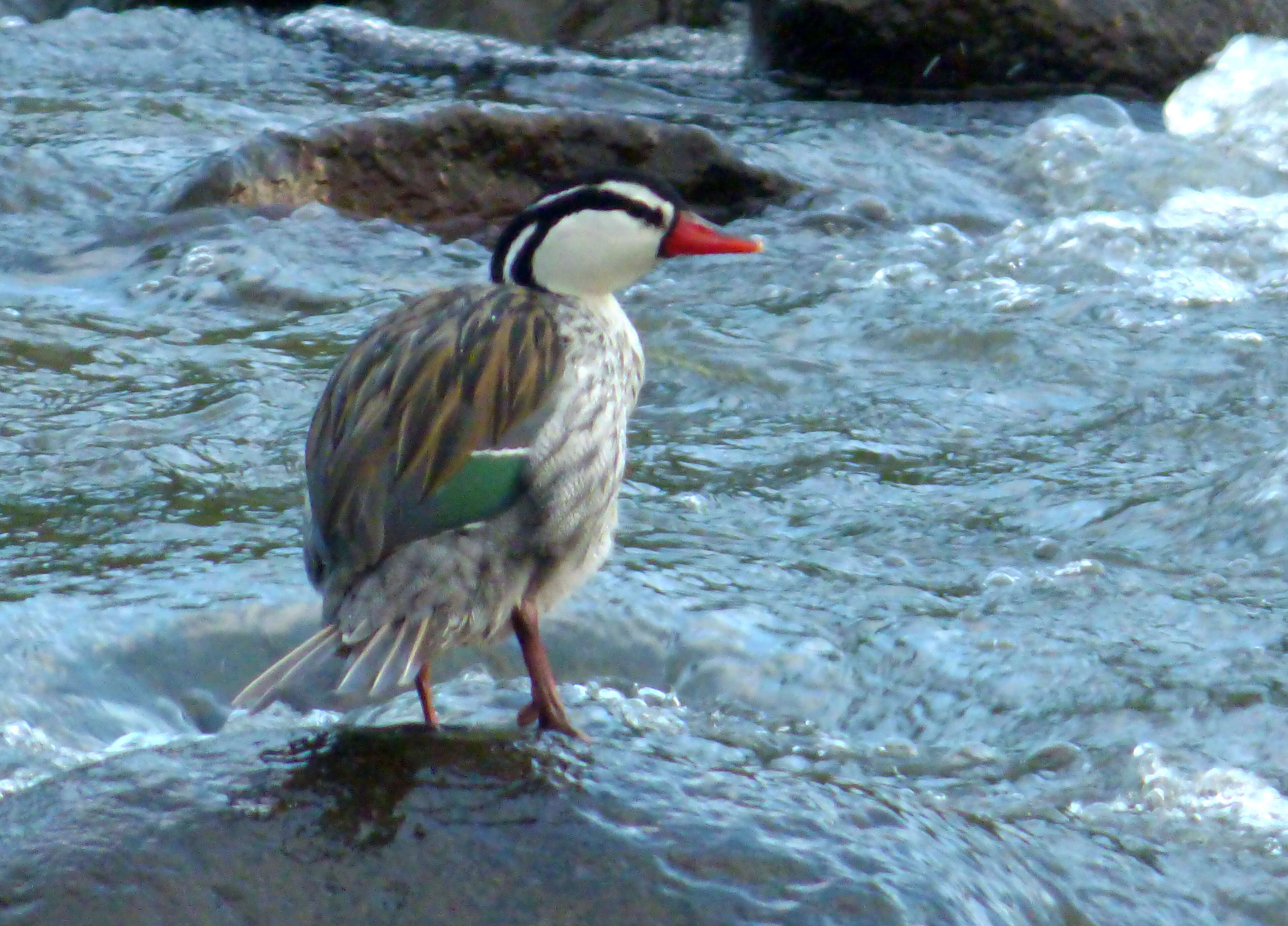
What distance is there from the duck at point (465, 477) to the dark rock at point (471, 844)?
0.58 feet

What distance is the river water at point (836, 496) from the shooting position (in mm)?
3822

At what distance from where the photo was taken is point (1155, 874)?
345cm

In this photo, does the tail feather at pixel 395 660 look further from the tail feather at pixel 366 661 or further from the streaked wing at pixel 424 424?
the streaked wing at pixel 424 424

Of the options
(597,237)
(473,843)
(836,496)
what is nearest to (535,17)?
(836,496)

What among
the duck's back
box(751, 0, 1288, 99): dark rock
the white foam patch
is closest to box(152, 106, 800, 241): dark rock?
box(751, 0, 1288, 99): dark rock

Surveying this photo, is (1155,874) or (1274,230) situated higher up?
(1274,230)

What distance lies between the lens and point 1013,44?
10.9 meters

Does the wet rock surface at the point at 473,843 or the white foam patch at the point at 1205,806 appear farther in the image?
the white foam patch at the point at 1205,806

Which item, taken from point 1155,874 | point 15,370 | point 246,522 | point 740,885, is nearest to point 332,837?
point 740,885

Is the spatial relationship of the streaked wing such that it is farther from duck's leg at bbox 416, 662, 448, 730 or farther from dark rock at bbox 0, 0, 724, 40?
dark rock at bbox 0, 0, 724, 40

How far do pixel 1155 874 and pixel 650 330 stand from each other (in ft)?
12.6

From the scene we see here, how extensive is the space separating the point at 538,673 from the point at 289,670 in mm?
555

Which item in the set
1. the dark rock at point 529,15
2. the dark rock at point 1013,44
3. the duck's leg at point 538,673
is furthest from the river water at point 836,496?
the dark rock at point 529,15

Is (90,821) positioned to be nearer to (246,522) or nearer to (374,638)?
(374,638)
